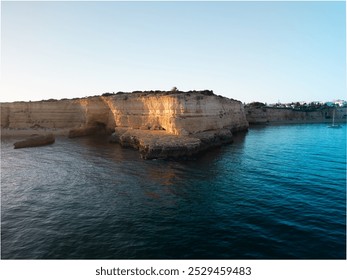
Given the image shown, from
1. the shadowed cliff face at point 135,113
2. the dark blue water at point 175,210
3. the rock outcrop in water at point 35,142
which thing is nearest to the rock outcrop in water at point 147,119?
the shadowed cliff face at point 135,113

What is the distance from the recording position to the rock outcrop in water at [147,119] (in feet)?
123

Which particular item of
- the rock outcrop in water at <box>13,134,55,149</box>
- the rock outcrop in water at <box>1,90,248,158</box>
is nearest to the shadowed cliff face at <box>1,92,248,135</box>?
the rock outcrop in water at <box>1,90,248,158</box>

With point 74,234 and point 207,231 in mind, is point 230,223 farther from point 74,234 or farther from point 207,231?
point 74,234

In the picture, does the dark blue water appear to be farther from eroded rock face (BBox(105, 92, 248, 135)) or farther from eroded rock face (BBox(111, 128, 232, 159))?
eroded rock face (BBox(105, 92, 248, 135))

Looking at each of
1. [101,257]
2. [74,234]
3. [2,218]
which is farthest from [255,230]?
[2,218]

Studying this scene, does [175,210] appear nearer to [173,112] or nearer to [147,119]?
[173,112]

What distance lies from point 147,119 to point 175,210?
112 ft

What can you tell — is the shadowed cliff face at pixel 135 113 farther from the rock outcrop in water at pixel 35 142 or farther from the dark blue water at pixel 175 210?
the dark blue water at pixel 175 210

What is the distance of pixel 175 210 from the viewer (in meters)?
16.6

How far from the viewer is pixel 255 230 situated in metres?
13.8

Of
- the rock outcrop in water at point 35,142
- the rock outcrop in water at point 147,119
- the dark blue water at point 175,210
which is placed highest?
the rock outcrop in water at point 147,119

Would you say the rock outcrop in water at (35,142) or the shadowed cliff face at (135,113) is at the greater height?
the shadowed cliff face at (135,113)

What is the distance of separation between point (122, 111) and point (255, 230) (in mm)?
44538
